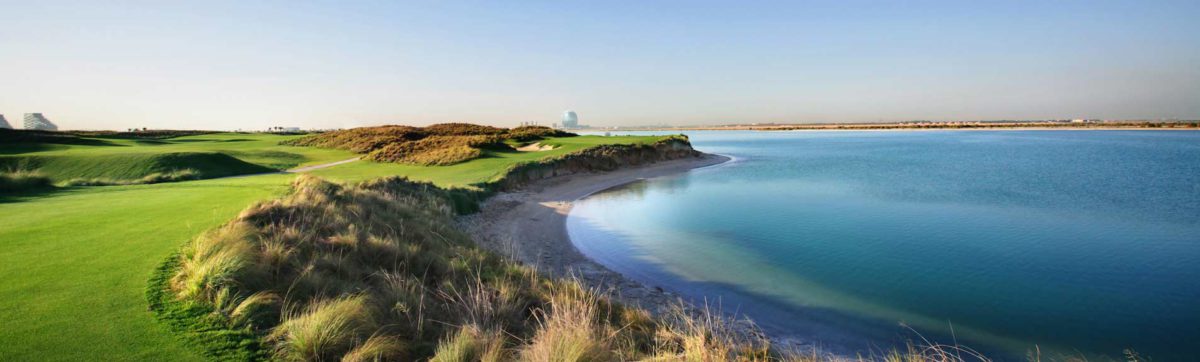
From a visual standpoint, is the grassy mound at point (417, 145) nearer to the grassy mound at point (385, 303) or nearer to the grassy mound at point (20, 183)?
the grassy mound at point (20, 183)

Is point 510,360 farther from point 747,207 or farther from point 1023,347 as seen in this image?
point 747,207

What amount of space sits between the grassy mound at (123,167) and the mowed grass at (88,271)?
9149 mm

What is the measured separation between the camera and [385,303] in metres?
5.07

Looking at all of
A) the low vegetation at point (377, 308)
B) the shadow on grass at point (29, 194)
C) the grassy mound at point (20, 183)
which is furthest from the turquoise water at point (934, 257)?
the grassy mound at point (20, 183)

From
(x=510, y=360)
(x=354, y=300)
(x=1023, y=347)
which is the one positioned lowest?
(x=1023, y=347)

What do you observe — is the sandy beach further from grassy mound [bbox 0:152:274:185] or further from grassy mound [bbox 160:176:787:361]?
grassy mound [bbox 0:152:274:185]

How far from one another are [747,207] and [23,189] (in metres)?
17.9

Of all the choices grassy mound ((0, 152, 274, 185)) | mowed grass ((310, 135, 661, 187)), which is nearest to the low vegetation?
mowed grass ((310, 135, 661, 187))

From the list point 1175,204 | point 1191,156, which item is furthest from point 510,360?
point 1191,156

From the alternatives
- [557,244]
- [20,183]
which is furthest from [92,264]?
[20,183]

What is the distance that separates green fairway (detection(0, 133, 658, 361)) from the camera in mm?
3350

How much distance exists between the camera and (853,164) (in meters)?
34.3

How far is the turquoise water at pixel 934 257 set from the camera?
23.2 ft

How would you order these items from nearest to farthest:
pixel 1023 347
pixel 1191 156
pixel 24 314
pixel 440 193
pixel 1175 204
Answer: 1. pixel 24 314
2. pixel 1023 347
3. pixel 440 193
4. pixel 1175 204
5. pixel 1191 156
